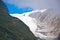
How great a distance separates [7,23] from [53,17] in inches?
438

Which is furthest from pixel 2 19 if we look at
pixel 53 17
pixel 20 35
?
pixel 53 17

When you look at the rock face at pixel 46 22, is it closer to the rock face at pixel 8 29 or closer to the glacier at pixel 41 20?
the glacier at pixel 41 20

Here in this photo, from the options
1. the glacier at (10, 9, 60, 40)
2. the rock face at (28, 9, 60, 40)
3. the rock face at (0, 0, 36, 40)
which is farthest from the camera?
the glacier at (10, 9, 60, 40)

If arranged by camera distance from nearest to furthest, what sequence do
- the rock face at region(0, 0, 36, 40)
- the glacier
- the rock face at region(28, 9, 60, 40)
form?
the rock face at region(0, 0, 36, 40), the rock face at region(28, 9, 60, 40), the glacier

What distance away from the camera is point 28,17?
22891 millimetres

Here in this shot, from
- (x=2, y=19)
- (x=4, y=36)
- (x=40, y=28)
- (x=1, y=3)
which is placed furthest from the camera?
(x=40, y=28)

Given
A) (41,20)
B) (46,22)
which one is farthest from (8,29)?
(41,20)

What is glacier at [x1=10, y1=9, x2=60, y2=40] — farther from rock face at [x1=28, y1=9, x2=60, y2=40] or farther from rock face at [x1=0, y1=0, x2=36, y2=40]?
rock face at [x1=0, y1=0, x2=36, y2=40]

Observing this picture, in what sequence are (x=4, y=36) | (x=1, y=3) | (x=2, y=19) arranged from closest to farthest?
(x=4, y=36), (x=2, y=19), (x=1, y=3)

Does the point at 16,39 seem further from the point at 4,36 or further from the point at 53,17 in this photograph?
the point at 53,17

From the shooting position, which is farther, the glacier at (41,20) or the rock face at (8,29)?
the glacier at (41,20)

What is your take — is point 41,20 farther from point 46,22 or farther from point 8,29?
point 8,29

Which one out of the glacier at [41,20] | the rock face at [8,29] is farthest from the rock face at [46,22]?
the rock face at [8,29]

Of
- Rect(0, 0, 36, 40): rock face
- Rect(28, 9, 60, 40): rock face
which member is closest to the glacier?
Rect(28, 9, 60, 40): rock face
